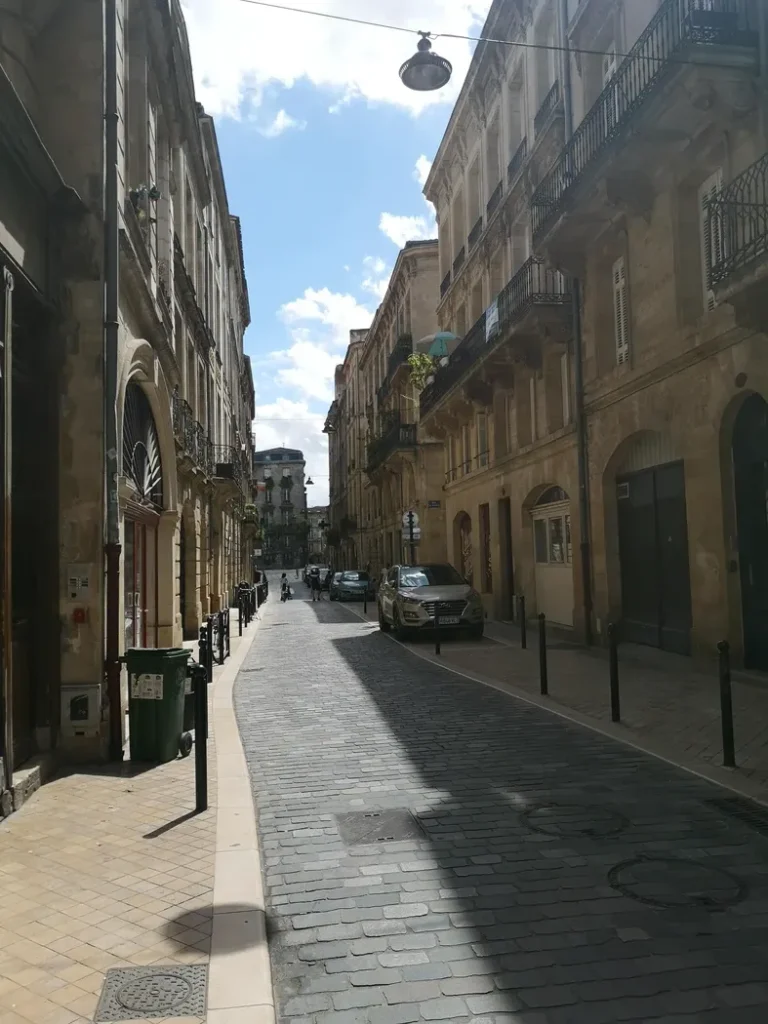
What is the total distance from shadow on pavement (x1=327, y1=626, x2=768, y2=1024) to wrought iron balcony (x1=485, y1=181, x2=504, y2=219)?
18.4 m

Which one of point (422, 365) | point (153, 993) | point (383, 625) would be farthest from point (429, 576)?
point (153, 993)

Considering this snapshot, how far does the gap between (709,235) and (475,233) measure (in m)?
14.7

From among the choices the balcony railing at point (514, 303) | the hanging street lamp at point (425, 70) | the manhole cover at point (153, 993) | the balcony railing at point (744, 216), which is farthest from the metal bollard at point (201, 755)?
the balcony railing at point (514, 303)

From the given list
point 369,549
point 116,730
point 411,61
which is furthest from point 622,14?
point 369,549

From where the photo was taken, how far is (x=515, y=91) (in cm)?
2219

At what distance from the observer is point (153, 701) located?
24.2 ft

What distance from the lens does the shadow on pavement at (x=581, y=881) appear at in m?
3.40

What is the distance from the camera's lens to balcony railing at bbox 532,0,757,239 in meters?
9.95

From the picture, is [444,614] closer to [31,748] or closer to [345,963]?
[31,748]

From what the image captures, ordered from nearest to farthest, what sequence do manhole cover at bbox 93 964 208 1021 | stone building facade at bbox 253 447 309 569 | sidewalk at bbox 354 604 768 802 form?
1. manhole cover at bbox 93 964 208 1021
2. sidewalk at bbox 354 604 768 802
3. stone building facade at bbox 253 447 309 569

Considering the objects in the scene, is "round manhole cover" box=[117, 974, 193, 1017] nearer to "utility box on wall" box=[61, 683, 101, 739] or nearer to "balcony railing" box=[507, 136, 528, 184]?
"utility box on wall" box=[61, 683, 101, 739]

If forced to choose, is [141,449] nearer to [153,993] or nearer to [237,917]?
[237,917]

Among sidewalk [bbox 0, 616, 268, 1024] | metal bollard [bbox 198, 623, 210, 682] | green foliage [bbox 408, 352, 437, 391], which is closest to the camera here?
sidewalk [bbox 0, 616, 268, 1024]

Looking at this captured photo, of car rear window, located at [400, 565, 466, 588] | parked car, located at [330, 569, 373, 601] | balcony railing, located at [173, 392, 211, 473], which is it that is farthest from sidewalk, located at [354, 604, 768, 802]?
parked car, located at [330, 569, 373, 601]
